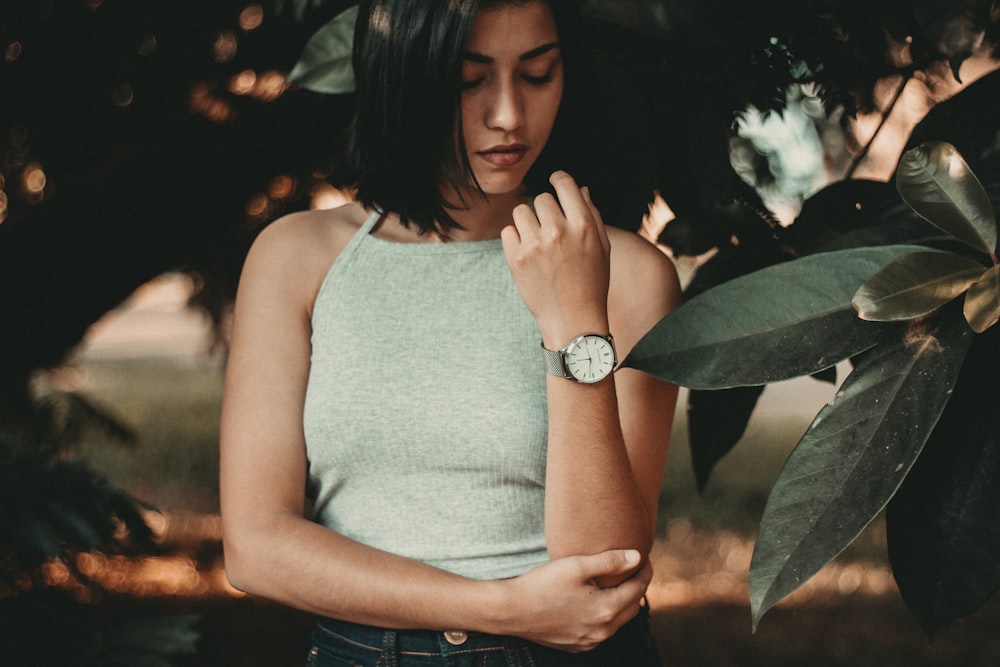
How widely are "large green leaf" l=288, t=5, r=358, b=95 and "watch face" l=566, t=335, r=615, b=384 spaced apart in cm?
50

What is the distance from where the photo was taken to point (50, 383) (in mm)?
1695

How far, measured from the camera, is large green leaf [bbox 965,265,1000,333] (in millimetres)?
670

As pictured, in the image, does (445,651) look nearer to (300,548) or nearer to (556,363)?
(300,548)

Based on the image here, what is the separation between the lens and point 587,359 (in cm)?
93

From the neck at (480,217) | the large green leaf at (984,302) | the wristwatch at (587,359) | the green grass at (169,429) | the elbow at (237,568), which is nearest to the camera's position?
the large green leaf at (984,302)

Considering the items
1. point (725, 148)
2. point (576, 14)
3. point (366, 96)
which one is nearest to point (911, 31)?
point (725, 148)

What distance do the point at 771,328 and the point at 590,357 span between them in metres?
0.22

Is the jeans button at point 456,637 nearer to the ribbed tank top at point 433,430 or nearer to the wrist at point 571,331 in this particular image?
the ribbed tank top at point 433,430

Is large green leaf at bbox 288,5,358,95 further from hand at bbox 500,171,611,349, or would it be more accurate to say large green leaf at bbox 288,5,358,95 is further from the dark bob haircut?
hand at bbox 500,171,611,349

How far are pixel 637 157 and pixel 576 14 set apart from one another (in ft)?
0.57

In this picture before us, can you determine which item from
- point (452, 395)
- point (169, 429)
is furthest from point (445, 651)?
point (169, 429)

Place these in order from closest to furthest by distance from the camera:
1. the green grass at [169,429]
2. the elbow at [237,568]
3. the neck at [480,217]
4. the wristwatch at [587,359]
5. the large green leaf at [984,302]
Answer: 1. the large green leaf at [984,302]
2. the wristwatch at [587,359]
3. the elbow at [237,568]
4. the neck at [480,217]
5. the green grass at [169,429]

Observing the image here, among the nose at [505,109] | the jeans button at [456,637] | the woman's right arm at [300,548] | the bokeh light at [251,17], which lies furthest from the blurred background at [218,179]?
the jeans button at [456,637]

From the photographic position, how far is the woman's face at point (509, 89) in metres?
1.02
